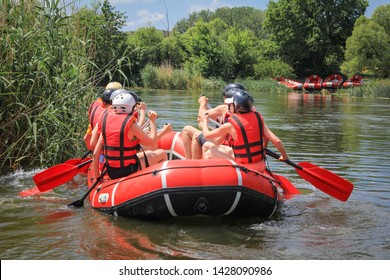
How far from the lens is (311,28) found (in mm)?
46250

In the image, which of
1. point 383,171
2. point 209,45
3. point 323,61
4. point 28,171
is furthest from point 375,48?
point 28,171

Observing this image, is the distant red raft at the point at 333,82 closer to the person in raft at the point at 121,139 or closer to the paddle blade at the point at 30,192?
the paddle blade at the point at 30,192

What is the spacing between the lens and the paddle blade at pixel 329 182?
563 centimetres

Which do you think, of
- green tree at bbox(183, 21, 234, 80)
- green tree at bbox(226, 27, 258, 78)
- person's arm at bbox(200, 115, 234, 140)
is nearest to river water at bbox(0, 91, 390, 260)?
person's arm at bbox(200, 115, 234, 140)

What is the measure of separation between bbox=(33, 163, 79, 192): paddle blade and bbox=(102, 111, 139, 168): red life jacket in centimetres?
85

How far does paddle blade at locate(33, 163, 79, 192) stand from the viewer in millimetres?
5719

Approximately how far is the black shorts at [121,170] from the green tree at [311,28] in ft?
138

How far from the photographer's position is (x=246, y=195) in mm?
4711

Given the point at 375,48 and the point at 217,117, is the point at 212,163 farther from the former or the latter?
the point at 375,48

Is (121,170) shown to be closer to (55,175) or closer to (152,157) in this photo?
(152,157)

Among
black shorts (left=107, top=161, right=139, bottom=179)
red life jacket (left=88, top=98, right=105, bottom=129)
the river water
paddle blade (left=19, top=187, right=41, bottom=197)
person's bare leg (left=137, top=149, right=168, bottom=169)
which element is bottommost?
the river water

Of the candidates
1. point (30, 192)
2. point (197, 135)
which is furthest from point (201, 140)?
point (30, 192)

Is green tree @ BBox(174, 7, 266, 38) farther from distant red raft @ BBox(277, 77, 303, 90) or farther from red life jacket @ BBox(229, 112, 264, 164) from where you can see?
red life jacket @ BBox(229, 112, 264, 164)

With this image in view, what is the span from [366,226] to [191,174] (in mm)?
1737
